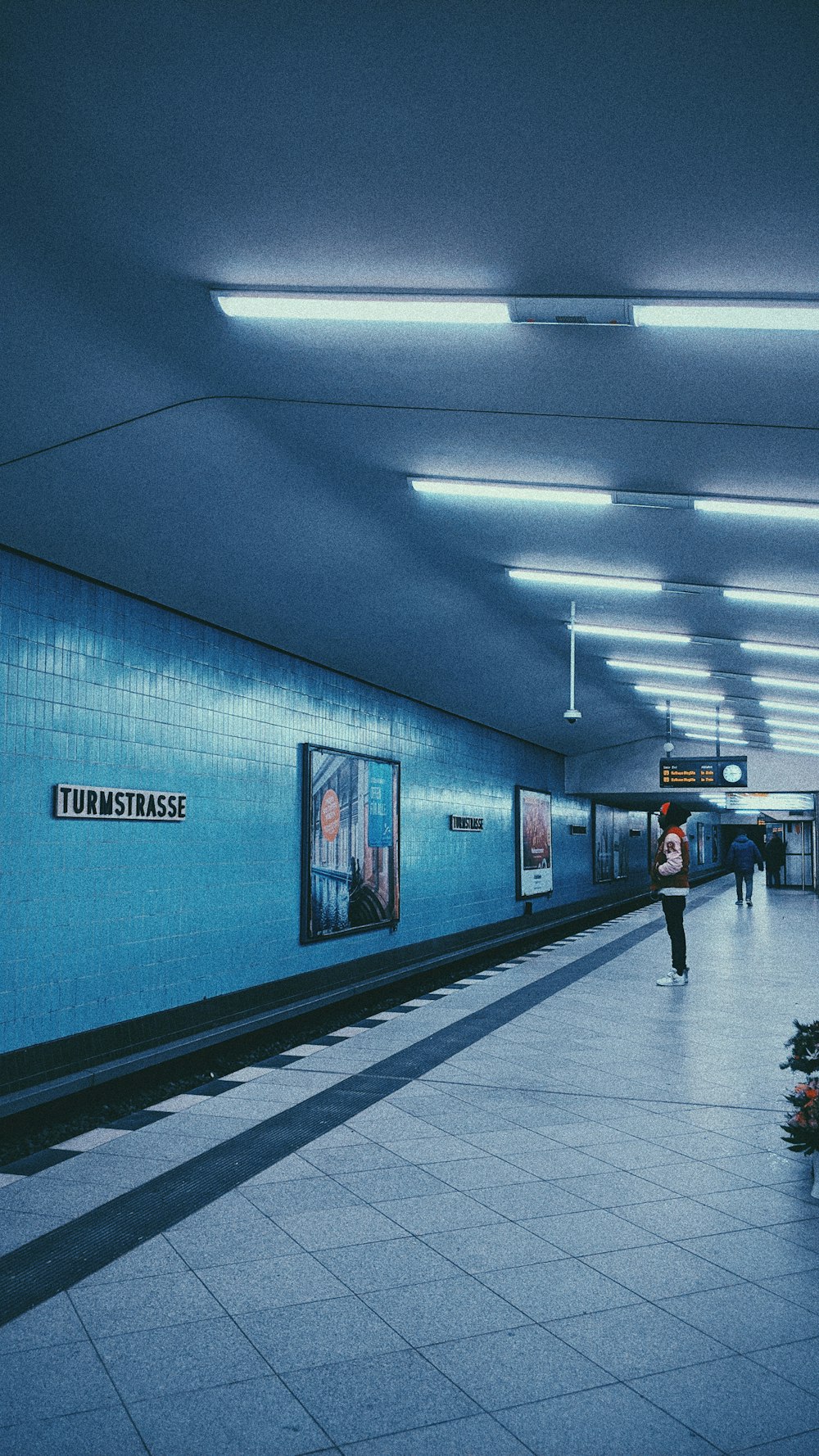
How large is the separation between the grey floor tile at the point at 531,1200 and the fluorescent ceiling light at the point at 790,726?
11.5 metres

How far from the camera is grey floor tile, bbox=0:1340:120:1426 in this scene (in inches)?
91.8

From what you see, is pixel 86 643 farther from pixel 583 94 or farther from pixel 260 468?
pixel 583 94

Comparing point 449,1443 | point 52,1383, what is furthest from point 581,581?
point 52,1383

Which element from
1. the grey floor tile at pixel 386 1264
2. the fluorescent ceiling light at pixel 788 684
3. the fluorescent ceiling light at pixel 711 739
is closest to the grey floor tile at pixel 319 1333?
the grey floor tile at pixel 386 1264

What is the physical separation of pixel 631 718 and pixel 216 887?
32.9ft

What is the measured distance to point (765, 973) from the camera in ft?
32.8

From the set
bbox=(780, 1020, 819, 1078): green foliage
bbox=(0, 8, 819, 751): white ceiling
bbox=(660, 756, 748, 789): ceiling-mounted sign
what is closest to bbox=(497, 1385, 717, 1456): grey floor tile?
bbox=(780, 1020, 819, 1078): green foliage

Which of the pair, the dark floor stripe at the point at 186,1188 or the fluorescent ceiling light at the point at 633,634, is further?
the fluorescent ceiling light at the point at 633,634

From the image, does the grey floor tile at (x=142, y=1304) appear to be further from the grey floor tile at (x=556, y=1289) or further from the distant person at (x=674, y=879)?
the distant person at (x=674, y=879)

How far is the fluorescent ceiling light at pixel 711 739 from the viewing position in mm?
17891

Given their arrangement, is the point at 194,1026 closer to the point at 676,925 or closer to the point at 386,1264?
the point at 386,1264

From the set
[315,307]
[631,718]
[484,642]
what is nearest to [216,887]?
[484,642]

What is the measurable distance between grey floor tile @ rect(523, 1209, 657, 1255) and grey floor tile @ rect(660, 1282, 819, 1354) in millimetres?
398

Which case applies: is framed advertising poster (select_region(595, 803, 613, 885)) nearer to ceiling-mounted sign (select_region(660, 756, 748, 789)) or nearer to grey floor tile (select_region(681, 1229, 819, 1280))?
ceiling-mounted sign (select_region(660, 756, 748, 789))
